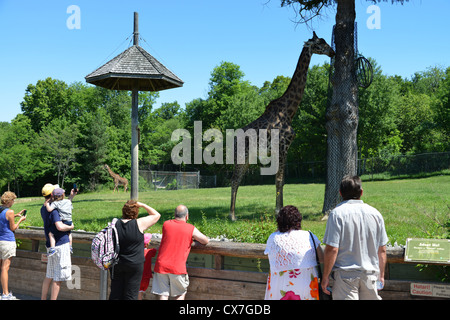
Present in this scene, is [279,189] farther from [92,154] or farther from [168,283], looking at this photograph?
[92,154]

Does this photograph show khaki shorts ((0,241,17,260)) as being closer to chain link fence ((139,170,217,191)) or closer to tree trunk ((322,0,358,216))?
tree trunk ((322,0,358,216))

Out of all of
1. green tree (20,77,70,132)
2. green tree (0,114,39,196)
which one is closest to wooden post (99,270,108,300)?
green tree (0,114,39,196)

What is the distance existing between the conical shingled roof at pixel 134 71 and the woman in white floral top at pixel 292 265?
729cm

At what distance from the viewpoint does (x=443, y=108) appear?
129 ft

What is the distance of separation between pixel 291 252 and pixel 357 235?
0.66 metres

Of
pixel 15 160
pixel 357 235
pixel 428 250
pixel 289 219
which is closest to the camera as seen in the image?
pixel 357 235

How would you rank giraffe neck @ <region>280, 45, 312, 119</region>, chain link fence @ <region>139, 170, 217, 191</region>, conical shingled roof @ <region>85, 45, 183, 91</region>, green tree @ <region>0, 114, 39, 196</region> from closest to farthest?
conical shingled roof @ <region>85, 45, 183, 91</region>, giraffe neck @ <region>280, 45, 312, 119</region>, chain link fence @ <region>139, 170, 217, 191</region>, green tree @ <region>0, 114, 39, 196</region>

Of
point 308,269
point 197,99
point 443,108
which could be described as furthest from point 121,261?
point 197,99

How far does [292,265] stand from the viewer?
402 cm

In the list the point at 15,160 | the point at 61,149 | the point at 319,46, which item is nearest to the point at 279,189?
the point at 319,46

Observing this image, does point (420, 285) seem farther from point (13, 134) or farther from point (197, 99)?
point (197, 99)

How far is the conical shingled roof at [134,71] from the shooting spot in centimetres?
1038

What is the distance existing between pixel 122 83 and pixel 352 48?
679 centimetres

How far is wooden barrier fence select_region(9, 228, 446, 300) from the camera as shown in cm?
539
